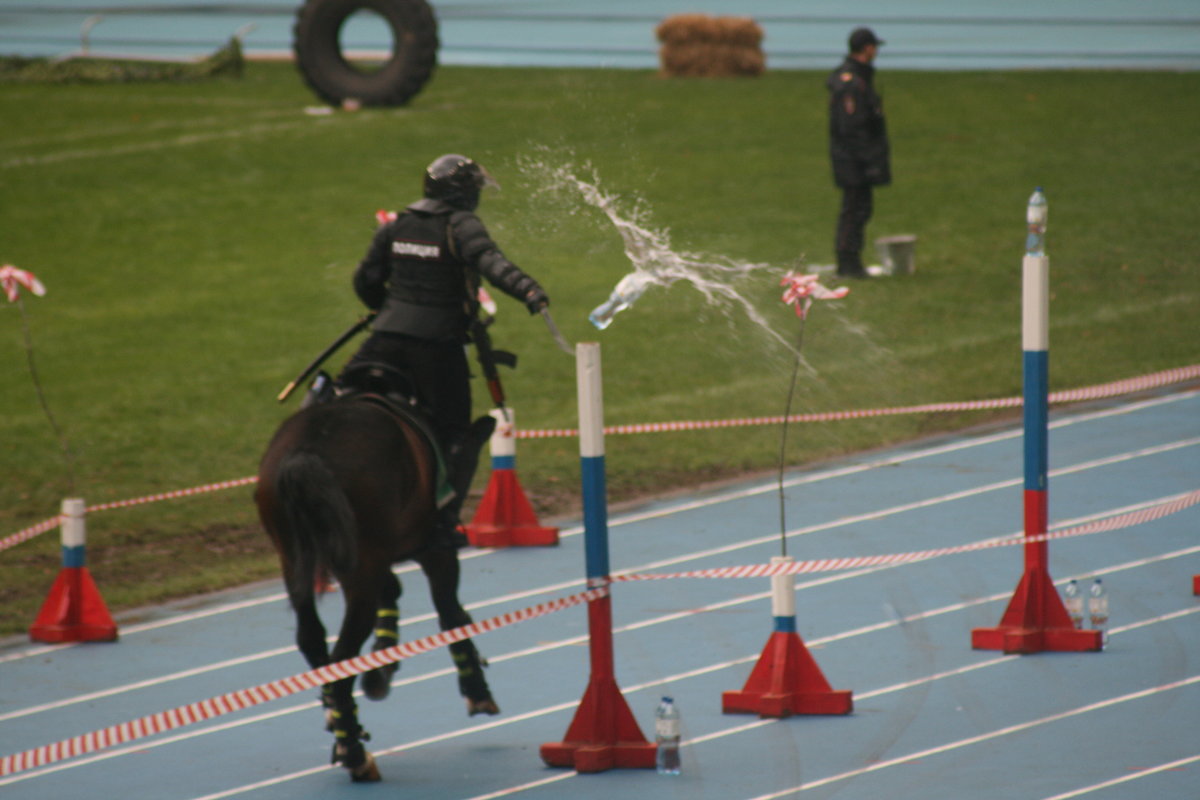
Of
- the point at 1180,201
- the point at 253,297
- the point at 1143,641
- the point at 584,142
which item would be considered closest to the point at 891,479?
the point at 1143,641

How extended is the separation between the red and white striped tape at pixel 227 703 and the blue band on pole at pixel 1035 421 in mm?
2610

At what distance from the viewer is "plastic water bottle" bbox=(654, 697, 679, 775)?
8305mm

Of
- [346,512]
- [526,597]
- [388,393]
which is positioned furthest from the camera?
[526,597]

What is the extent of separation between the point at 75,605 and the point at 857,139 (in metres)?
A: 11.4

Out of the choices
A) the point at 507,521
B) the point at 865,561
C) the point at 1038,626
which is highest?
the point at 865,561

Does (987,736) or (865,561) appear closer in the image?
(987,736)

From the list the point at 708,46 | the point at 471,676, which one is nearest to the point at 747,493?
the point at 471,676

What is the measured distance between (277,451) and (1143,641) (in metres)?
4.66

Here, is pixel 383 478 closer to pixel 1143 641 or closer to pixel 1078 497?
pixel 1143 641

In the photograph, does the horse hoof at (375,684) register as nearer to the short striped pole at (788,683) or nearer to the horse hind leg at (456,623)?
the horse hind leg at (456,623)

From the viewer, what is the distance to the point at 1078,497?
13117mm

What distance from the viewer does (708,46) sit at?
33.2 metres

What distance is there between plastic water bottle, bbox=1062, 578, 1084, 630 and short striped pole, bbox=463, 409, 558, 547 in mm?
3780

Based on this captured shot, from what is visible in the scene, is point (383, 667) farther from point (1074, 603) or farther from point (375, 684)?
point (1074, 603)
